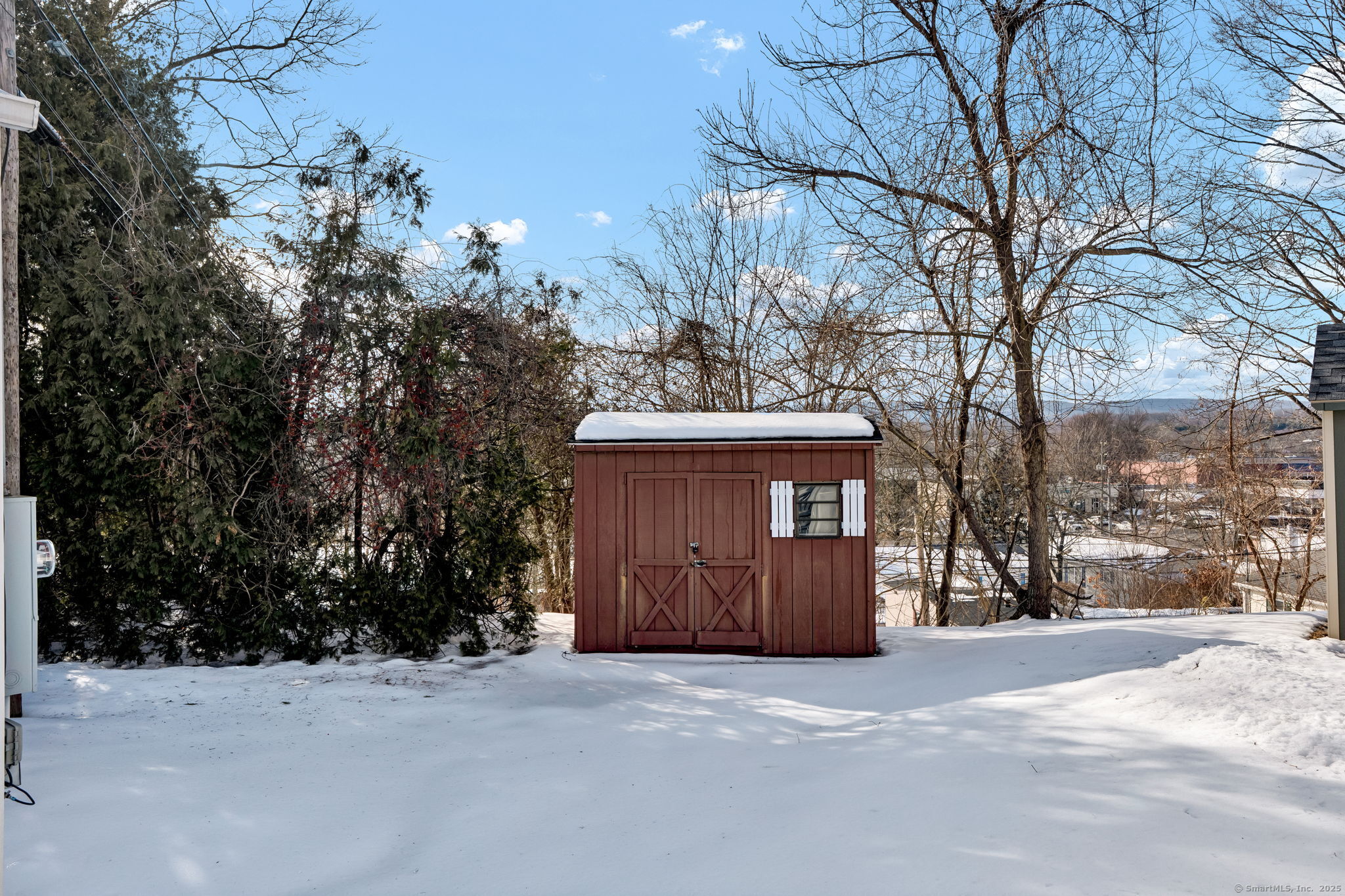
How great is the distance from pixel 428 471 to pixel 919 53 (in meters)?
7.93

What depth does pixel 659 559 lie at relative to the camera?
670 cm

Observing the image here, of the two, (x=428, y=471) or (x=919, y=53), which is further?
(x=919, y=53)

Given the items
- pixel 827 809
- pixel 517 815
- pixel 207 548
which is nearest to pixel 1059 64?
pixel 827 809

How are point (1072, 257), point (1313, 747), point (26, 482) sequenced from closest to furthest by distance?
point (1313, 747), point (26, 482), point (1072, 257)

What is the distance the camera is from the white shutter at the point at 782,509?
6609 millimetres

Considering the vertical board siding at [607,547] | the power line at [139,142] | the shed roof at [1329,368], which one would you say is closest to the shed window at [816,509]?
the vertical board siding at [607,547]

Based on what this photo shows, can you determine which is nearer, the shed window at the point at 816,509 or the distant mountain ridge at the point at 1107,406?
the shed window at the point at 816,509

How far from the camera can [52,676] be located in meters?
5.87

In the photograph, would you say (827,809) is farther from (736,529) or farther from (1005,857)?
(736,529)

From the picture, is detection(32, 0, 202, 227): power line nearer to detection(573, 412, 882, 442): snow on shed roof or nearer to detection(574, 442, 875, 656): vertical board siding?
detection(573, 412, 882, 442): snow on shed roof

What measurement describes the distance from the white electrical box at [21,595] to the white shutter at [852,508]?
18.0ft

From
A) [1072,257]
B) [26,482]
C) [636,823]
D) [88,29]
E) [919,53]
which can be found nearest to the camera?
[636,823]

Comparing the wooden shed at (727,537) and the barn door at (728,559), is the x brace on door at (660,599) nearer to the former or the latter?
the wooden shed at (727,537)

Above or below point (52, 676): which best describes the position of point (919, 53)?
above
